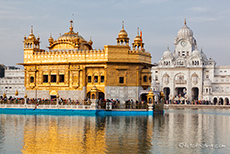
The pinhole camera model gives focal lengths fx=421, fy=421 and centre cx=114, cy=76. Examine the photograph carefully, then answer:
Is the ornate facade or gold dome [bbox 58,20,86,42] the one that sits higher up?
gold dome [bbox 58,20,86,42]

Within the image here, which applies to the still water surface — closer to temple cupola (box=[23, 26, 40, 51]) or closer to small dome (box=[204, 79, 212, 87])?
temple cupola (box=[23, 26, 40, 51])

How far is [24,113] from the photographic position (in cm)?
3688

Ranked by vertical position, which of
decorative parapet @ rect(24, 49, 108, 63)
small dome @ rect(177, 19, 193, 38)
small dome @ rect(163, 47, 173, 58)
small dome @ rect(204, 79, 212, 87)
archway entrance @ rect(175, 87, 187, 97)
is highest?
small dome @ rect(177, 19, 193, 38)

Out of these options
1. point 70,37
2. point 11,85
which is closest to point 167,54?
point 11,85

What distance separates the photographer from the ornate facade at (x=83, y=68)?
3800cm

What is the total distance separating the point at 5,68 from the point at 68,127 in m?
88.3

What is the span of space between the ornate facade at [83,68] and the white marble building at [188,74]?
151 ft

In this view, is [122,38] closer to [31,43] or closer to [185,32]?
[31,43]

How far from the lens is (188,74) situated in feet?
292

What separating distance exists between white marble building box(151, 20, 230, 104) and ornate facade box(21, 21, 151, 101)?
4616 cm

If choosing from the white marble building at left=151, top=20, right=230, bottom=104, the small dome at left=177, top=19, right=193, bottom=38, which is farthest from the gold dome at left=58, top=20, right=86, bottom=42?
the small dome at left=177, top=19, right=193, bottom=38

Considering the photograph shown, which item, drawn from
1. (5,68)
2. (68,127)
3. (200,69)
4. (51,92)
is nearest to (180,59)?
(200,69)

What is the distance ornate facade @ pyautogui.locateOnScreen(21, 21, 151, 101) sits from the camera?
1496 inches

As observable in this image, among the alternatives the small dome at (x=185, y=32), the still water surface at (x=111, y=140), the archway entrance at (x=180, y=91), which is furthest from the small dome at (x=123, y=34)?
the small dome at (x=185, y=32)
